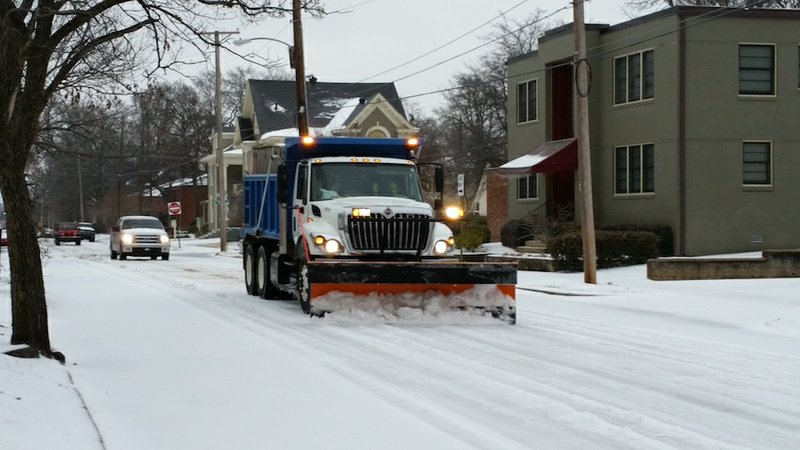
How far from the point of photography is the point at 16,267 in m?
10.5

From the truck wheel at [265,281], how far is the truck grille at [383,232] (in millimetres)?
3912

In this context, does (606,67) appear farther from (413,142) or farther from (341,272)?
(341,272)

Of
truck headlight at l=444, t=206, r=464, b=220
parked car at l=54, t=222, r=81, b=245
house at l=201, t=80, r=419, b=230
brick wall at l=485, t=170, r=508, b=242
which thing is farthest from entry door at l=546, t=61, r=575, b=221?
parked car at l=54, t=222, r=81, b=245

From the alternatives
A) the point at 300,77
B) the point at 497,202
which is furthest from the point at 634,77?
the point at 497,202

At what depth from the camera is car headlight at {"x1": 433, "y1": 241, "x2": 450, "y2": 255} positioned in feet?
53.0

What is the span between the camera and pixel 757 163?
99.0ft

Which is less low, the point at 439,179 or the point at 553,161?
the point at 553,161

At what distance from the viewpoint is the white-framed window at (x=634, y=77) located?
3109 centimetres

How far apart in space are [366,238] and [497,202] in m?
28.0

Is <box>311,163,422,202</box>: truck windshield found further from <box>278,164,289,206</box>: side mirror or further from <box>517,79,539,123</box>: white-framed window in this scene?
<box>517,79,539,123</box>: white-framed window

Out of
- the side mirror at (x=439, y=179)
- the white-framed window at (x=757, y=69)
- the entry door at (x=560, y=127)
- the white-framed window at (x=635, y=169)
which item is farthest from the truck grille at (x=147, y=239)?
the side mirror at (x=439, y=179)

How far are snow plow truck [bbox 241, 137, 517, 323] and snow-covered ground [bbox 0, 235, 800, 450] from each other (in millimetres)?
449

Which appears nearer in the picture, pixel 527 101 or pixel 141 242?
pixel 527 101

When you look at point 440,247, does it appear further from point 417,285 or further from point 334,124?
point 334,124
